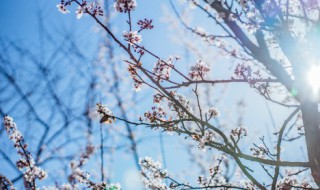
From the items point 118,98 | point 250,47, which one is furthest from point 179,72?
point 118,98

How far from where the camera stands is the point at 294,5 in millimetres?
4027

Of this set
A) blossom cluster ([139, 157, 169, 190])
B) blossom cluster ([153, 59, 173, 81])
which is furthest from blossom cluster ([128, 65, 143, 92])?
blossom cluster ([139, 157, 169, 190])

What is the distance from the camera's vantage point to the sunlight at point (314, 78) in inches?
122

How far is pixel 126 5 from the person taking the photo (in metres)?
2.90

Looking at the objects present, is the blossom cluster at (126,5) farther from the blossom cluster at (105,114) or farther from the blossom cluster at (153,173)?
the blossom cluster at (153,173)

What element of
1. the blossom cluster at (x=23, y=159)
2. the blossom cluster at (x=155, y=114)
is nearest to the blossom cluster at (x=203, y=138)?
the blossom cluster at (x=155, y=114)

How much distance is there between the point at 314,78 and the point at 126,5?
2.08 m

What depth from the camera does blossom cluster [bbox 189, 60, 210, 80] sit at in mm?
3230

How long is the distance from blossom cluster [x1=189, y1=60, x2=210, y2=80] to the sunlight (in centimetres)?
102

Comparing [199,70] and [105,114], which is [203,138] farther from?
[105,114]

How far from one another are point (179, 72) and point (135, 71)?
437 millimetres

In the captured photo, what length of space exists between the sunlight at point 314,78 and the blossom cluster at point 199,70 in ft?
3.35

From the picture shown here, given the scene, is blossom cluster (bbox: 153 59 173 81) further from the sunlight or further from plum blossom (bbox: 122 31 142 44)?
the sunlight

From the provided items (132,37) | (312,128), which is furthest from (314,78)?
(132,37)
